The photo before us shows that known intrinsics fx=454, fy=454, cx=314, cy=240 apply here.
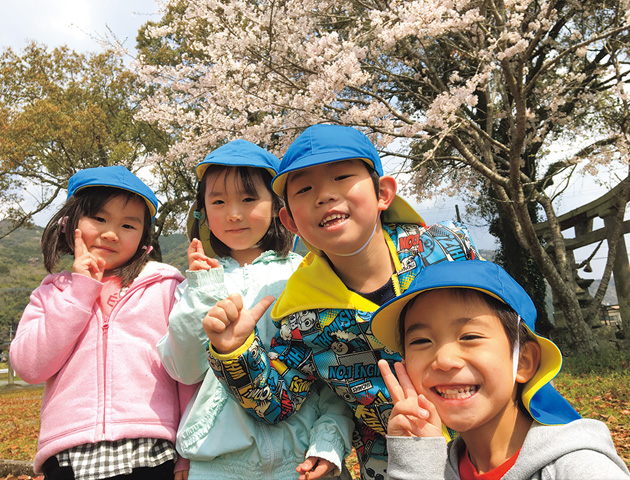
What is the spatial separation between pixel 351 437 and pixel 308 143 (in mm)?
1192

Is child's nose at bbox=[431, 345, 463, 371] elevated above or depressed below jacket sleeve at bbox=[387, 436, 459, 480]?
above

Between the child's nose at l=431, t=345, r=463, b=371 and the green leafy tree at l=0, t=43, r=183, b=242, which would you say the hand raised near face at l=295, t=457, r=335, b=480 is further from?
the green leafy tree at l=0, t=43, r=183, b=242

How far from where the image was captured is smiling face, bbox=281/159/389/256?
65.1 inches

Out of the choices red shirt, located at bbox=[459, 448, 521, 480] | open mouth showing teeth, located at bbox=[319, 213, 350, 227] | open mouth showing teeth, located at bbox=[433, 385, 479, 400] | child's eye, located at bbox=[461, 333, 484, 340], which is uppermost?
open mouth showing teeth, located at bbox=[319, 213, 350, 227]

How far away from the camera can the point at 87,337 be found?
6.44 feet

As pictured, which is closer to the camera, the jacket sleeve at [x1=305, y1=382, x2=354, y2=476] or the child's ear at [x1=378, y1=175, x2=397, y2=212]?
the jacket sleeve at [x1=305, y1=382, x2=354, y2=476]

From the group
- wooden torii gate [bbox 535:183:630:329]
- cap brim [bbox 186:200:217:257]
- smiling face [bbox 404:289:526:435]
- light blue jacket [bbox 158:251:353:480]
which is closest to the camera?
smiling face [bbox 404:289:526:435]

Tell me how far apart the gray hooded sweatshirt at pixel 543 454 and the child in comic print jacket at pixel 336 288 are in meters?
0.44

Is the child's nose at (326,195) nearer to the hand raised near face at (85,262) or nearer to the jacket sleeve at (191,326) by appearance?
the jacket sleeve at (191,326)

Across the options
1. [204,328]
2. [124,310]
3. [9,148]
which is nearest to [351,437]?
[204,328]

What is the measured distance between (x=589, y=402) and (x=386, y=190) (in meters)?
5.63

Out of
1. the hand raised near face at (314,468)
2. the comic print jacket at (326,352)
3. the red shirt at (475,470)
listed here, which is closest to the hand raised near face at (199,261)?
the comic print jacket at (326,352)

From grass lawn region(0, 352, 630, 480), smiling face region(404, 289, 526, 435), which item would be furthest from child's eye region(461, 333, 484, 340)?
grass lawn region(0, 352, 630, 480)

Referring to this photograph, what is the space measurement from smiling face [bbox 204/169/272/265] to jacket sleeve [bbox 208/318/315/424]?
1.53ft
